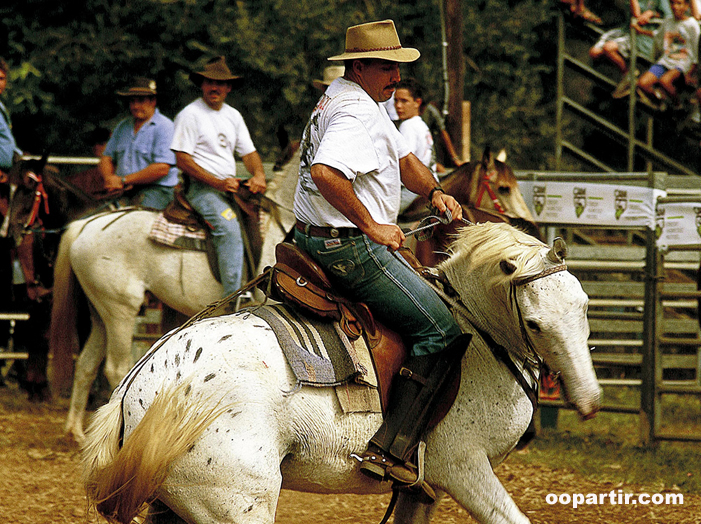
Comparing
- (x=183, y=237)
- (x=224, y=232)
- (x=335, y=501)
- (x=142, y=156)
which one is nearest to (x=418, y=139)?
(x=224, y=232)

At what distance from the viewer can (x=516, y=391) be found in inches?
140

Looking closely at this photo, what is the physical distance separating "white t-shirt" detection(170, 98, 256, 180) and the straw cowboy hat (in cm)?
354

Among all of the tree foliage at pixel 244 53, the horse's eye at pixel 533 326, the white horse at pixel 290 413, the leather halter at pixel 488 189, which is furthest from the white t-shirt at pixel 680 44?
the horse's eye at pixel 533 326

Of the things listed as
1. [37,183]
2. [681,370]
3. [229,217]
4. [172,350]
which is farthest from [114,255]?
[681,370]

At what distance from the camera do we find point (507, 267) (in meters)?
3.38

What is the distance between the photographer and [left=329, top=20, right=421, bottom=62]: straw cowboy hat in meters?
3.53

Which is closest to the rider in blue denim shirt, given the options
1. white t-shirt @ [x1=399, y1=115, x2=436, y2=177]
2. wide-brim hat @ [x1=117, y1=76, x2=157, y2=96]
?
wide-brim hat @ [x1=117, y1=76, x2=157, y2=96]

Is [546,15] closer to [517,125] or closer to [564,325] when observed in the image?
[517,125]

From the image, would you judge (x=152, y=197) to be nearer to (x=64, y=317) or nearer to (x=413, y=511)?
(x=64, y=317)

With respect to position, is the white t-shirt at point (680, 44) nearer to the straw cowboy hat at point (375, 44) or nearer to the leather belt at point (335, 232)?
the straw cowboy hat at point (375, 44)

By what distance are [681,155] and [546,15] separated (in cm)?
354

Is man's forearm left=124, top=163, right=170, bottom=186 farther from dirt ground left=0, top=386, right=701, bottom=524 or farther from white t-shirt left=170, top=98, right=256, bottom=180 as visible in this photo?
dirt ground left=0, top=386, right=701, bottom=524

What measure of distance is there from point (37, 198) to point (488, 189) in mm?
4335

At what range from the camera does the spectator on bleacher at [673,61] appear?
34.7ft
